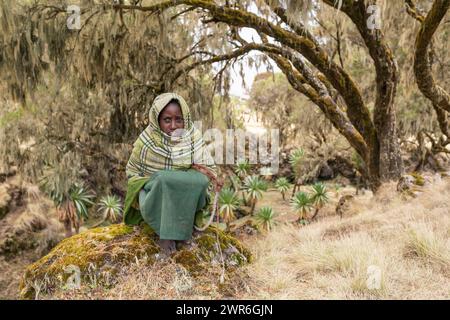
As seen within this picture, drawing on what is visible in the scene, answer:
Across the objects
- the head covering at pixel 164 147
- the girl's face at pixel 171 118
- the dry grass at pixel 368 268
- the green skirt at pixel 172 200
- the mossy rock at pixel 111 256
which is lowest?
the dry grass at pixel 368 268

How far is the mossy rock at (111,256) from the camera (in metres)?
2.80

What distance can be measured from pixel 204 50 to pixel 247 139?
53.7 feet

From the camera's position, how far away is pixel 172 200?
2793 mm

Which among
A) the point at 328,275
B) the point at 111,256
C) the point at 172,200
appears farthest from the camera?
the point at 328,275

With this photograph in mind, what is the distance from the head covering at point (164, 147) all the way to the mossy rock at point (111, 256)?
55 centimetres

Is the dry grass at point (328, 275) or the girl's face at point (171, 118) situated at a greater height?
the girl's face at point (171, 118)

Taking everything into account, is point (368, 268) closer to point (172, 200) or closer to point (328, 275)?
point (328, 275)

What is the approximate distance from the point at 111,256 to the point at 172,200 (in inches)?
24.3

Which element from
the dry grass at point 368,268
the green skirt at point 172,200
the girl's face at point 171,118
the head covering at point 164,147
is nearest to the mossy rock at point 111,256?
the green skirt at point 172,200

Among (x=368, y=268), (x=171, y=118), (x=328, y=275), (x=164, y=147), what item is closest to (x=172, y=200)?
(x=164, y=147)

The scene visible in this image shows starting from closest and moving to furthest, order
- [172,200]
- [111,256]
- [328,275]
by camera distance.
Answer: [172,200]
[111,256]
[328,275]

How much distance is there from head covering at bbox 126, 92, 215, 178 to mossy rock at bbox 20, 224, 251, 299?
1.80 ft

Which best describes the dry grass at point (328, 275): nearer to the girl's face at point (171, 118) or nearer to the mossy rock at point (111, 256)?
the mossy rock at point (111, 256)

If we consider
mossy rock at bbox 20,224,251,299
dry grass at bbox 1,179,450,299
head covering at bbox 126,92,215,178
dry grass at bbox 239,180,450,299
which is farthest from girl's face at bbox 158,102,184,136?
dry grass at bbox 239,180,450,299
